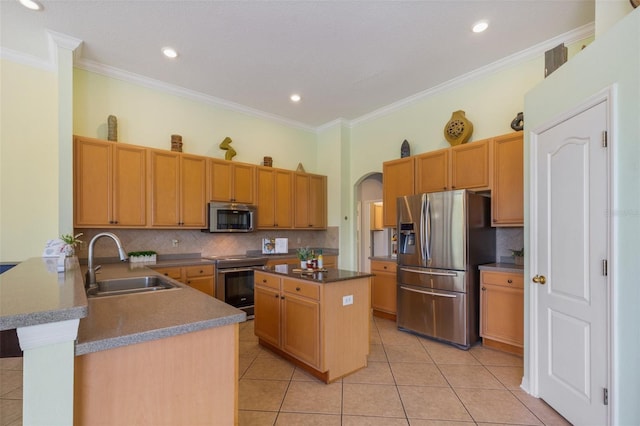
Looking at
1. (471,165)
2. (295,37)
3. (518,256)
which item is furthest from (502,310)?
(295,37)

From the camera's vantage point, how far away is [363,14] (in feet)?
8.99

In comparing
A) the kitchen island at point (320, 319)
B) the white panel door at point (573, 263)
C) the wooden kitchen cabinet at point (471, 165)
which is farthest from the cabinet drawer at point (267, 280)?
the wooden kitchen cabinet at point (471, 165)

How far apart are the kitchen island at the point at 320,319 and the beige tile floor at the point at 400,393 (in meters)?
0.16

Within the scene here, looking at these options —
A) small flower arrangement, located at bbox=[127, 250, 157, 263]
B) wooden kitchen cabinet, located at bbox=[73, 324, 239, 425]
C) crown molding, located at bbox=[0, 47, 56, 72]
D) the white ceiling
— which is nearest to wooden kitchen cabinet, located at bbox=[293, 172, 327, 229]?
the white ceiling

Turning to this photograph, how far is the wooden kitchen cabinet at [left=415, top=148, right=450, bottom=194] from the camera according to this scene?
12.5 feet

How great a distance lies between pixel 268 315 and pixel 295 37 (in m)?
2.94

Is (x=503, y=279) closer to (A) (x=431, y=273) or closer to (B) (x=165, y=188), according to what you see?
(A) (x=431, y=273)

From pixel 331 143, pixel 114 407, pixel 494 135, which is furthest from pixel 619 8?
pixel 331 143

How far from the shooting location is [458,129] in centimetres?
385

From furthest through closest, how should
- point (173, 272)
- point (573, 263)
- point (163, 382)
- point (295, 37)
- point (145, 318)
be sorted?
point (173, 272)
point (295, 37)
point (573, 263)
point (145, 318)
point (163, 382)

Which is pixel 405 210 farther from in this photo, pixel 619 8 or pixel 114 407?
pixel 114 407

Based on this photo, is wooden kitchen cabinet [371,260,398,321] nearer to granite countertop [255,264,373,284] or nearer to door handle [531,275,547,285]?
granite countertop [255,264,373,284]

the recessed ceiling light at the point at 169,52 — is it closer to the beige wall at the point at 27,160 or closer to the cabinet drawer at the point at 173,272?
the beige wall at the point at 27,160

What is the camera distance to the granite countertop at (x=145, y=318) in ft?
3.69
